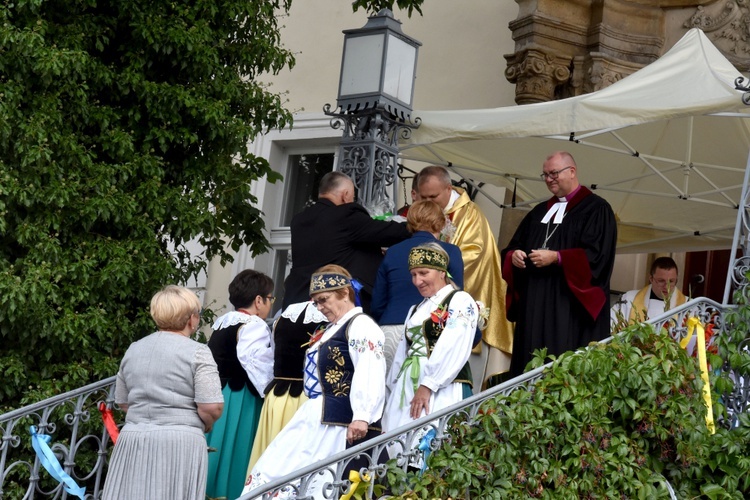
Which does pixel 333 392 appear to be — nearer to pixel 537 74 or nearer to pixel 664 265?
pixel 664 265

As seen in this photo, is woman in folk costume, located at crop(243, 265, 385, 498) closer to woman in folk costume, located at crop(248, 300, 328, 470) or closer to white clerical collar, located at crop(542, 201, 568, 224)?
woman in folk costume, located at crop(248, 300, 328, 470)

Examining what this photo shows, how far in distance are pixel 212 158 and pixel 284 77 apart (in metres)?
3.71

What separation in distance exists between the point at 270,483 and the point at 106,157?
3.41 metres

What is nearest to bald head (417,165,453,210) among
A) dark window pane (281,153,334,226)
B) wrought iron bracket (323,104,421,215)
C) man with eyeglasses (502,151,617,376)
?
wrought iron bracket (323,104,421,215)

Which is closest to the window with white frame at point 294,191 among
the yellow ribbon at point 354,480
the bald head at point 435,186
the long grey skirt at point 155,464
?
the bald head at point 435,186

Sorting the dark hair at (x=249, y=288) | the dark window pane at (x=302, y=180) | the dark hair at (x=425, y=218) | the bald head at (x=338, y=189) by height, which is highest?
the dark window pane at (x=302, y=180)

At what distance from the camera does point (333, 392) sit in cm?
600

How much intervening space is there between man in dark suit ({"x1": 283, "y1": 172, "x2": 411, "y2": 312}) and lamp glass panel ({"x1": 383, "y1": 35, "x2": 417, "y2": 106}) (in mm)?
1077

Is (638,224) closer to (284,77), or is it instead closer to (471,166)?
(471,166)

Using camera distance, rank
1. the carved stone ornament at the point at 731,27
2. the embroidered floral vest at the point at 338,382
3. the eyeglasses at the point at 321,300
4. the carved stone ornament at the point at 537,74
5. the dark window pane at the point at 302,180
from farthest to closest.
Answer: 1. the dark window pane at the point at 302,180
2. the carved stone ornament at the point at 537,74
3. the carved stone ornament at the point at 731,27
4. the eyeglasses at the point at 321,300
5. the embroidered floral vest at the point at 338,382

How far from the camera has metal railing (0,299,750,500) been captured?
545cm

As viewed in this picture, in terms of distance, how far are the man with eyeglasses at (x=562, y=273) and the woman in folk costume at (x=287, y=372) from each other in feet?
4.11

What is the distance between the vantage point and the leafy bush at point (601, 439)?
5617mm

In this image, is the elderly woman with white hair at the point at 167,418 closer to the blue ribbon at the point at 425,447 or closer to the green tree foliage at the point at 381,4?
the blue ribbon at the point at 425,447
